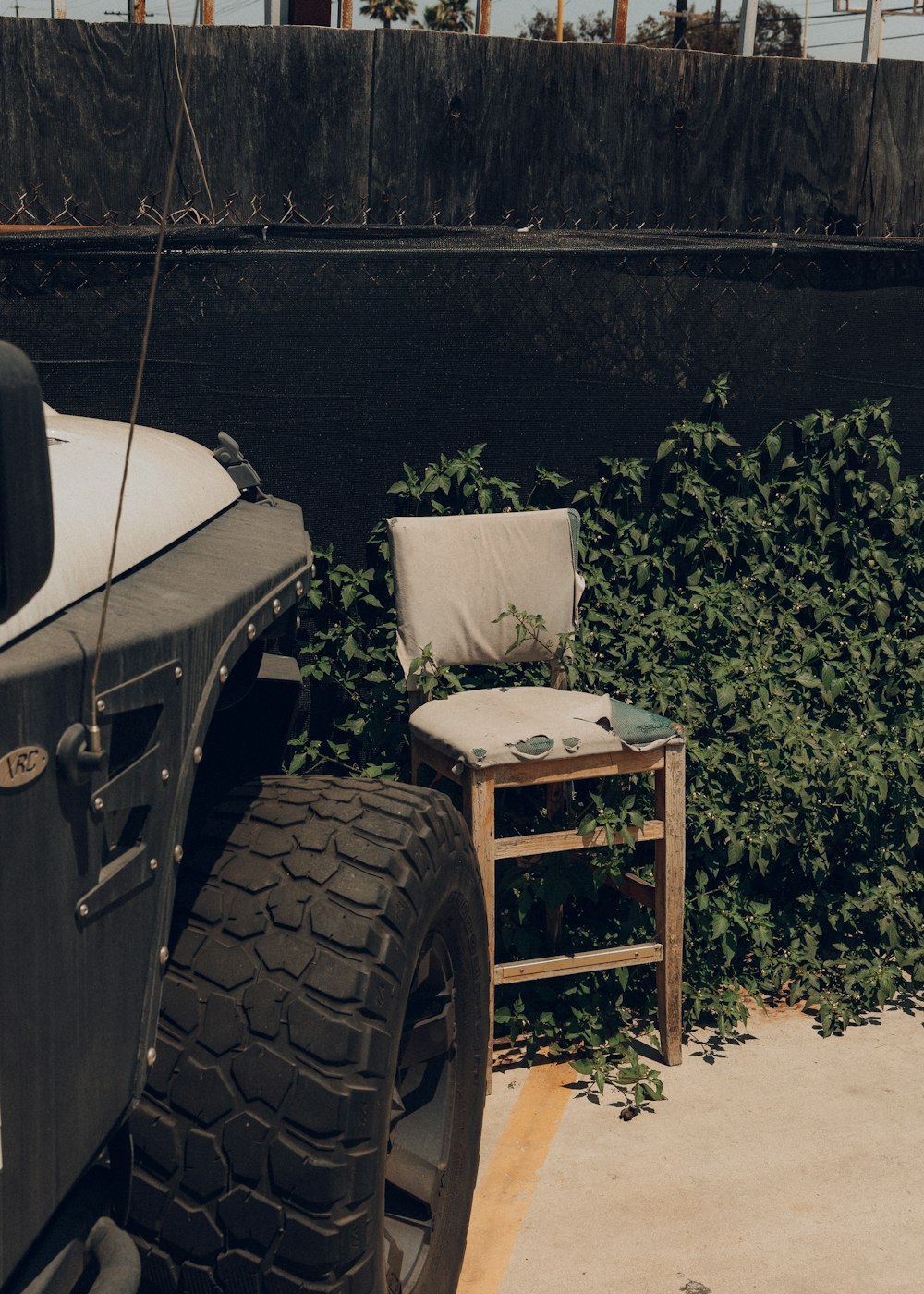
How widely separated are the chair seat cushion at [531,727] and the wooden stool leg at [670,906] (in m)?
0.17

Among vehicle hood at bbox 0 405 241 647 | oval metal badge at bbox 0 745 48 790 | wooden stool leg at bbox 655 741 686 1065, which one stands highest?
vehicle hood at bbox 0 405 241 647

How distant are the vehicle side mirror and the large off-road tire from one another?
0.71m

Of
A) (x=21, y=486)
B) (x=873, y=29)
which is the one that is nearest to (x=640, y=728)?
(x=21, y=486)

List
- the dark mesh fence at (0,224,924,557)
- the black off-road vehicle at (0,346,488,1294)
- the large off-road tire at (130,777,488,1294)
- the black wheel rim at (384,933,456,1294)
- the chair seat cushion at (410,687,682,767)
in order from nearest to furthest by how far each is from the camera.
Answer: the black off-road vehicle at (0,346,488,1294)
the large off-road tire at (130,777,488,1294)
the black wheel rim at (384,933,456,1294)
the chair seat cushion at (410,687,682,767)
the dark mesh fence at (0,224,924,557)

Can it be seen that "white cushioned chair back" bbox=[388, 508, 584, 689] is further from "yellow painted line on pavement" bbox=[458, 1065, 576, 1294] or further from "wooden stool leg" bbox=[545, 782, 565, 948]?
"yellow painted line on pavement" bbox=[458, 1065, 576, 1294]

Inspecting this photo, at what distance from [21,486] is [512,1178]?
7.51 ft

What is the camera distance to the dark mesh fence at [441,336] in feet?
12.5

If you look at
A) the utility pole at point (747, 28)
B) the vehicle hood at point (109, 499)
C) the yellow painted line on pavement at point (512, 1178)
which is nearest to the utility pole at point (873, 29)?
the utility pole at point (747, 28)

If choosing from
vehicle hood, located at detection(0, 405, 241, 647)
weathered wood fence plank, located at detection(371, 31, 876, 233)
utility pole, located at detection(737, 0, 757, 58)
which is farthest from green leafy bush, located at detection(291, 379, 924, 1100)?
utility pole, located at detection(737, 0, 757, 58)

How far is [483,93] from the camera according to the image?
423cm

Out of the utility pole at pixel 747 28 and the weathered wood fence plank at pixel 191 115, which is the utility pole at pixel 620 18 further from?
the weathered wood fence plank at pixel 191 115

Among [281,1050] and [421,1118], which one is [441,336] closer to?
[421,1118]

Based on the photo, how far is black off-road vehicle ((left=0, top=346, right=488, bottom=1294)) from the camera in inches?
49.1

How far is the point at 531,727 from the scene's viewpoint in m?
3.31
